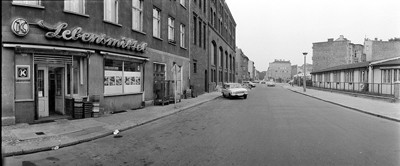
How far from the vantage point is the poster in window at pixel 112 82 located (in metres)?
12.5

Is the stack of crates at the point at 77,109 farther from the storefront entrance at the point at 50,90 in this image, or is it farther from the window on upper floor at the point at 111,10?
the window on upper floor at the point at 111,10

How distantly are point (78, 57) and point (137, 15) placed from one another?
5206 millimetres

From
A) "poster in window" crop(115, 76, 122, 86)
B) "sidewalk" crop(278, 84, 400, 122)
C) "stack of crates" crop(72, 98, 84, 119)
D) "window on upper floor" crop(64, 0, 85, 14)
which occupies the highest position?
"window on upper floor" crop(64, 0, 85, 14)

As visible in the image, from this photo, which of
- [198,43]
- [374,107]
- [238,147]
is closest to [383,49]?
[198,43]

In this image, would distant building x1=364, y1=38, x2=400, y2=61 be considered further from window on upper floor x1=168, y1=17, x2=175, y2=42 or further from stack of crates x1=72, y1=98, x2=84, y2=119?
stack of crates x1=72, y1=98, x2=84, y2=119

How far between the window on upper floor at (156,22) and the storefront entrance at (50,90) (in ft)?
24.2

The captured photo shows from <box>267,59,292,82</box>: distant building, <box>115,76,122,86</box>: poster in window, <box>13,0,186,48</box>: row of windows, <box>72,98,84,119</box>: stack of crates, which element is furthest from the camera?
<box>267,59,292,82</box>: distant building

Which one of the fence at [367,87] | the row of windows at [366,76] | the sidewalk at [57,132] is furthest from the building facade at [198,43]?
the row of windows at [366,76]

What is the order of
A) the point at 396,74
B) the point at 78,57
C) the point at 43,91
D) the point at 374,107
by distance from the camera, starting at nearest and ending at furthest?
the point at 43,91 < the point at 78,57 < the point at 374,107 < the point at 396,74

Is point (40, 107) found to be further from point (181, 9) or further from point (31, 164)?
point (181, 9)

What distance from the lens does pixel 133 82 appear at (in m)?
14.6

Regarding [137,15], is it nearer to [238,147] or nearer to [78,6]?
[78,6]

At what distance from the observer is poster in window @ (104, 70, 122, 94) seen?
12.5 m

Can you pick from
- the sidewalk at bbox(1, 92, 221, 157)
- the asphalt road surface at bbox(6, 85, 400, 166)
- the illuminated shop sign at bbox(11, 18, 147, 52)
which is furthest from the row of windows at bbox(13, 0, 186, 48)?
the asphalt road surface at bbox(6, 85, 400, 166)
